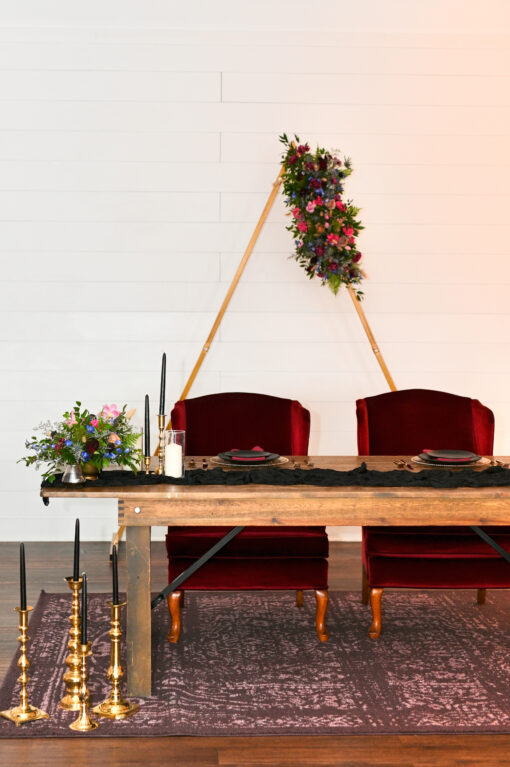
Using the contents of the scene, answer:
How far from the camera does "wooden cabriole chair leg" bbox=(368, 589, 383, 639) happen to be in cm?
350

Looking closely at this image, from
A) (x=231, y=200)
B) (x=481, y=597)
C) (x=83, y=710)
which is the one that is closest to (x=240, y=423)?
(x=481, y=597)

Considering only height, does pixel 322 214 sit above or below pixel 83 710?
above

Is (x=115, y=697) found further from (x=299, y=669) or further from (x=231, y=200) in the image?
(x=231, y=200)

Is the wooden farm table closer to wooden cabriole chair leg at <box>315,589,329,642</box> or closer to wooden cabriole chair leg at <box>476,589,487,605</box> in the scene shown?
wooden cabriole chair leg at <box>315,589,329,642</box>

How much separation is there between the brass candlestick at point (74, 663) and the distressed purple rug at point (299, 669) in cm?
4

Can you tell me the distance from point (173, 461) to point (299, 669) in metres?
0.87

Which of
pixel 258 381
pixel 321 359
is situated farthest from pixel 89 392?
pixel 321 359

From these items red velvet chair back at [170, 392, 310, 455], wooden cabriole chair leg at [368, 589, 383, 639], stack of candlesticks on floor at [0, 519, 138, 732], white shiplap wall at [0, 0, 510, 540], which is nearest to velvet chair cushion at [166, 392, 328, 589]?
wooden cabriole chair leg at [368, 589, 383, 639]

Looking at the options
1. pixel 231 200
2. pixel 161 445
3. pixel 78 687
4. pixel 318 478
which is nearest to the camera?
pixel 78 687

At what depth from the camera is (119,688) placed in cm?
295

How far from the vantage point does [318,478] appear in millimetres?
2982

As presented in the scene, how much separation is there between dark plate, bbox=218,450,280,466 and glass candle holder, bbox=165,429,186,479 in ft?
0.84

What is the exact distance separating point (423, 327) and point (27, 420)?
2.22m

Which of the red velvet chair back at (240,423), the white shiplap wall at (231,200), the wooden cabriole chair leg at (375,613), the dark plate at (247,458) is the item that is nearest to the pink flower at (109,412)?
the dark plate at (247,458)
